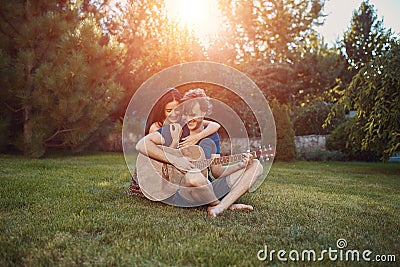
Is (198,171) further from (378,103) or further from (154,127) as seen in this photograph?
(378,103)

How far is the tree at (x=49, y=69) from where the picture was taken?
298 inches

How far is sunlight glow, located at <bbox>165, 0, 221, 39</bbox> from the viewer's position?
13.4 metres

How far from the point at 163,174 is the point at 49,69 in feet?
18.2

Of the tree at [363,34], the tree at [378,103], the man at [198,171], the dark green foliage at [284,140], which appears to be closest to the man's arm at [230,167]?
the man at [198,171]

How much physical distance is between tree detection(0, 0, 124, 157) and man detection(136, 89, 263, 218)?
17.1ft

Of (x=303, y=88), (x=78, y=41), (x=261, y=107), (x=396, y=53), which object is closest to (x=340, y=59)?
(x=303, y=88)

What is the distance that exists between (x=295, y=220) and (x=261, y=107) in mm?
10229

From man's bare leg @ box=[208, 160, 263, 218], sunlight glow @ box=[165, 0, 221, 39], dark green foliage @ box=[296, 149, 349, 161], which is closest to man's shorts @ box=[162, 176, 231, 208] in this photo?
man's bare leg @ box=[208, 160, 263, 218]

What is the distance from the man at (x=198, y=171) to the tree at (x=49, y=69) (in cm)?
521

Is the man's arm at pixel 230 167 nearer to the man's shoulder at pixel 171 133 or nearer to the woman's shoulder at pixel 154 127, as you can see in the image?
the man's shoulder at pixel 171 133

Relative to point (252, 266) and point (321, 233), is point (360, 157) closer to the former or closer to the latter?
point (321, 233)

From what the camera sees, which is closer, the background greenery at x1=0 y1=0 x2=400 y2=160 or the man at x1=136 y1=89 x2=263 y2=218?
the man at x1=136 y1=89 x2=263 y2=218

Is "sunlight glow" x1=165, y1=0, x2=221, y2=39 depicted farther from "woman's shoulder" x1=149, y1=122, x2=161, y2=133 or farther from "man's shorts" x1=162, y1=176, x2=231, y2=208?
"man's shorts" x1=162, y1=176, x2=231, y2=208

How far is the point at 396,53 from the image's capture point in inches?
272
